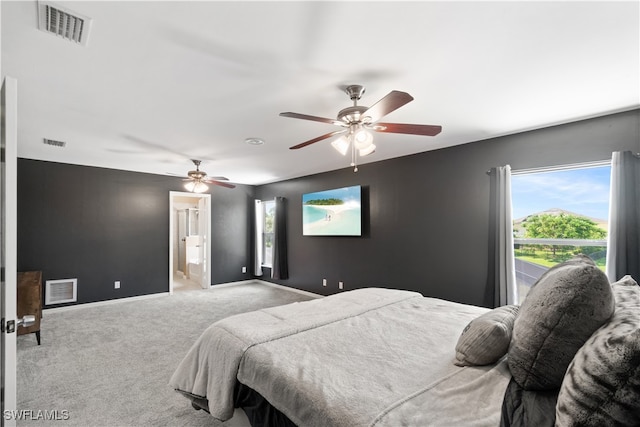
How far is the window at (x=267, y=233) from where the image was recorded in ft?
23.1

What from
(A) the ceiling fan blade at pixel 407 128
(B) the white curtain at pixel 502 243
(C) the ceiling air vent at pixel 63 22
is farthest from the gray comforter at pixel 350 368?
(C) the ceiling air vent at pixel 63 22

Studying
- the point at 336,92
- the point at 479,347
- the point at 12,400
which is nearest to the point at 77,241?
the point at 12,400

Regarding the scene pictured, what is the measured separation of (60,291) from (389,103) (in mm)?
5813

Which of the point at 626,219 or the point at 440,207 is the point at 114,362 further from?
the point at 626,219

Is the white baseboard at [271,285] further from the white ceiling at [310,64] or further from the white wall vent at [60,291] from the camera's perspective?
the white ceiling at [310,64]

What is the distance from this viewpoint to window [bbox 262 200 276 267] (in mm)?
7035

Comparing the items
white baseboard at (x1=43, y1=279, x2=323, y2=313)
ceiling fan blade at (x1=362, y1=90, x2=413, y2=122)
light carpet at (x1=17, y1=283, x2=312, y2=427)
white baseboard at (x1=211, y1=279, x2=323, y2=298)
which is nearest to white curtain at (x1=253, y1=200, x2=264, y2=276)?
white baseboard at (x1=211, y1=279, x2=323, y2=298)

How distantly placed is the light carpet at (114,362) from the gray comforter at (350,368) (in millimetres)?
603

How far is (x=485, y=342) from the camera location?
4.59 ft

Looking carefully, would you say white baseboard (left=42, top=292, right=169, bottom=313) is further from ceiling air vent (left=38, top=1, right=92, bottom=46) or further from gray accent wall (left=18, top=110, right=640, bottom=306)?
ceiling air vent (left=38, top=1, right=92, bottom=46)

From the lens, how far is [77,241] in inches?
196

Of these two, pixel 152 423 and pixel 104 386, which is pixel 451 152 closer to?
pixel 152 423

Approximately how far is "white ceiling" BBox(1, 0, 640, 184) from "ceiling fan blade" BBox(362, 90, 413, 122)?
29 cm

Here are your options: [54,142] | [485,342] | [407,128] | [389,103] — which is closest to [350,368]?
[485,342]
